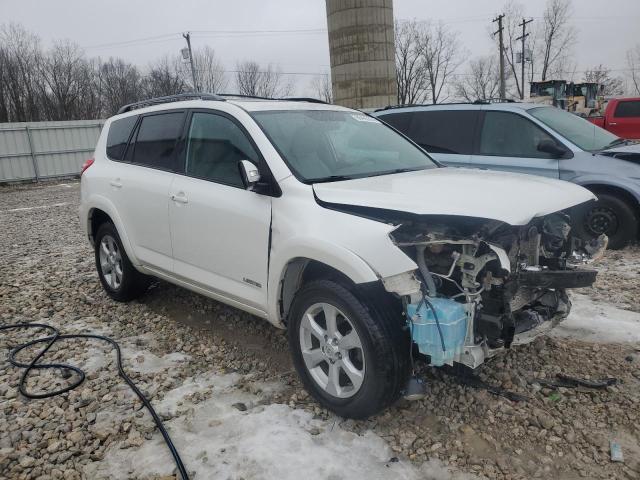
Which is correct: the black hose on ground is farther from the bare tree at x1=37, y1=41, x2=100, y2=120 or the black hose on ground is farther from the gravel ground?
the bare tree at x1=37, y1=41, x2=100, y2=120

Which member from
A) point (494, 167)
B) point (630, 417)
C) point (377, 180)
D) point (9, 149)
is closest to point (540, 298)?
point (630, 417)

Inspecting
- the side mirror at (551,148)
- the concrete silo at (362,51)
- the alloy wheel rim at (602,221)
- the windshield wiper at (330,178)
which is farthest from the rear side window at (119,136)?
the concrete silo at (362,51)

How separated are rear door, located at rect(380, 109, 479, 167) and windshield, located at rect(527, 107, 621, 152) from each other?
80 cm

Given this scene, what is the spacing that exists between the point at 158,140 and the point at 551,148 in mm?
4339

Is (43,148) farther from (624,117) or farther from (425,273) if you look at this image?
(425,273)

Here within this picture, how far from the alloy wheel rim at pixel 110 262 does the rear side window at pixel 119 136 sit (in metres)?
0.80

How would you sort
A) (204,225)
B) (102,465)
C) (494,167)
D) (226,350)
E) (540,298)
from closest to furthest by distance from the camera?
1. (102,465)
2. (540,298)
3. (204,225)
4. (226,350)
5. (494,167)

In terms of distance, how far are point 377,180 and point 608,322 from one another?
7.85 ft

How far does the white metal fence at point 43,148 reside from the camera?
1872 centimetres

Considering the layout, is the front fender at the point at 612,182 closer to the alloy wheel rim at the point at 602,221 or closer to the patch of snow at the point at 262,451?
the alloy wheel rim at the point at 602,221

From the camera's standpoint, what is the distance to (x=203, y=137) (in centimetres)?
380

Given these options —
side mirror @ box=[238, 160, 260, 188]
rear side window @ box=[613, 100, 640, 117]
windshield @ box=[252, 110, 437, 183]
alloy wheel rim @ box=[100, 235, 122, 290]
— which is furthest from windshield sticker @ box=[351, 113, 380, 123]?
rear side window @ box=[613, 100, 640, 117]

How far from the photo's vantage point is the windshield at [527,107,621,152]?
624cm

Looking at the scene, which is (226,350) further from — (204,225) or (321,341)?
(321,341)
